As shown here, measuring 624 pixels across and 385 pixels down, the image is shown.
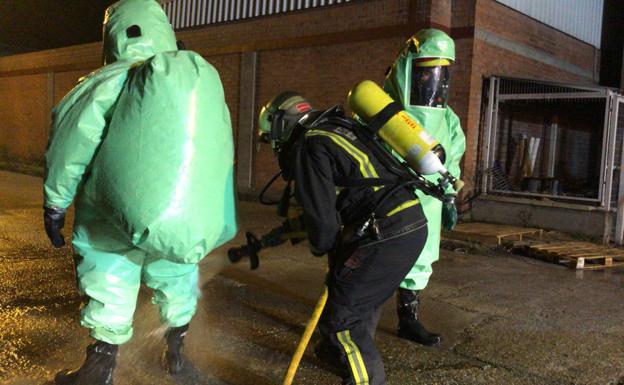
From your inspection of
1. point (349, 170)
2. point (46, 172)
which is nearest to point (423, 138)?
point (349, 170)

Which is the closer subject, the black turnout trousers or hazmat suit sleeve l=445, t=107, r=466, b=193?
the black turnout trousers

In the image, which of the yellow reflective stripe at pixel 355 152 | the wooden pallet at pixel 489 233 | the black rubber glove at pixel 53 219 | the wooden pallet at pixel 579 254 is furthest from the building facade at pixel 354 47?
the black rubber glove at pixel 53 219

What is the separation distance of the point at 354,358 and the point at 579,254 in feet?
17.9

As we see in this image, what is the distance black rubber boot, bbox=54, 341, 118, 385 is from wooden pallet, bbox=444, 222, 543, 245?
583cm

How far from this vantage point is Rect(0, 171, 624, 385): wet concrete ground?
3418mm

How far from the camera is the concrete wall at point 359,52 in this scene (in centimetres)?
935

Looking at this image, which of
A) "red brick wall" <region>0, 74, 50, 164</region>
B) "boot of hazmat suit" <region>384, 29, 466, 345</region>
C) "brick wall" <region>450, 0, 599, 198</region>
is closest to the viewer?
"boot of hazmat suit" <region>384, 29, 466, 345</region>

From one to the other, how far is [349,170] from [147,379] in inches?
68.4

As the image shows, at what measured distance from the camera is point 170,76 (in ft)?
8.16

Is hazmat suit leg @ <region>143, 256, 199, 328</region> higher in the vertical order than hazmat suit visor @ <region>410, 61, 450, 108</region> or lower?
lower

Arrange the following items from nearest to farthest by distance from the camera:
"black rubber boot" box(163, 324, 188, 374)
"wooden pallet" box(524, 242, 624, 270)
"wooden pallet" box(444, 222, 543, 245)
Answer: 1. "black rubber boot" box(163, 324, 188, 374)
2. "wooden pallet" box(524, 242, 624, 270)
3. "wooden pallet" box(444, 222, 543, 245)

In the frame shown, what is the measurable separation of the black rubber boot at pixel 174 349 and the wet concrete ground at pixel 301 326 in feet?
0.22

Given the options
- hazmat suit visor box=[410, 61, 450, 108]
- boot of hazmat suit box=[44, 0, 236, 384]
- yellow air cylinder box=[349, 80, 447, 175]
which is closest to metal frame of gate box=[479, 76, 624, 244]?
hazmat suit visor box=[410, 61, 450, 108]

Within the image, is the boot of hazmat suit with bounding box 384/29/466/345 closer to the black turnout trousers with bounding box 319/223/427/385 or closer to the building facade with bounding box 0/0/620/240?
the black turnout trousers with bounding box 319/223/427/385
